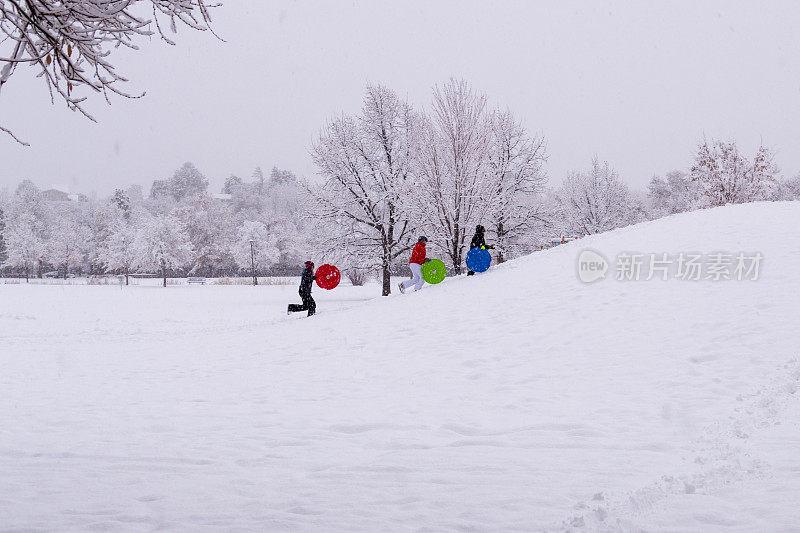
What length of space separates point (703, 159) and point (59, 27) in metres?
37.3

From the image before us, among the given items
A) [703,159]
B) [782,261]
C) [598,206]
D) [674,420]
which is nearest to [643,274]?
[782,261]

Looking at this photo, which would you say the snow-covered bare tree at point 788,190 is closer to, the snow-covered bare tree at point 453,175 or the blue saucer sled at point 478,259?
the snow-covered bare tree at point 453,175

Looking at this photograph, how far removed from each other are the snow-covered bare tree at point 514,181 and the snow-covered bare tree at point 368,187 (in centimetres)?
501

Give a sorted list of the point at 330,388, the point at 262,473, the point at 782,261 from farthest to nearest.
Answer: the point at 782,261 < the point at 330,388 < the point at 262,473

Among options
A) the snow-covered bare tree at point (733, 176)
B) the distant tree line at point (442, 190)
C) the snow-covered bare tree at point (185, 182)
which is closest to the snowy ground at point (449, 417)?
the distant tree line at point (442, 190)

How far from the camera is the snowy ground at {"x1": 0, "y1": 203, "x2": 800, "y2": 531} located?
3889 mm

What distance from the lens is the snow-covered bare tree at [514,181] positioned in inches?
1148

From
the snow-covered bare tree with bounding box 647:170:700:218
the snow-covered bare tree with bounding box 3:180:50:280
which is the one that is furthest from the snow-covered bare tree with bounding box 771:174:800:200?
the snow-covered bare tree with bounding box 3:180:50:280

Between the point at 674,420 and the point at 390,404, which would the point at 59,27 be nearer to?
the point at 390,404

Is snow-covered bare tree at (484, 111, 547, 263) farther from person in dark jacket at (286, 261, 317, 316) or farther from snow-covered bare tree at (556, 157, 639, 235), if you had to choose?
person in dark jacket at (286, 261, 317, 316)

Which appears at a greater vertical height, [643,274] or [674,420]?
[643,274]

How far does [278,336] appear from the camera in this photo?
1308cm

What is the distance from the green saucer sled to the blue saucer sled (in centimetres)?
89
